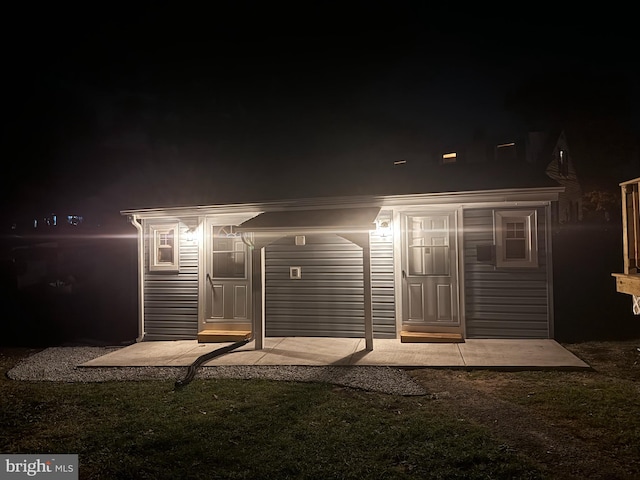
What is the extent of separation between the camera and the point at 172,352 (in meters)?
8.92

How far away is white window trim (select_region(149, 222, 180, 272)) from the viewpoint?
10.3 metres


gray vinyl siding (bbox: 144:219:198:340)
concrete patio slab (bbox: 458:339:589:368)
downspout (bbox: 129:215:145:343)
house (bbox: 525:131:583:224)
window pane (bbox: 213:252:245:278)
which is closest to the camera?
concrete patio slab (bbox: 458:339:589:368)

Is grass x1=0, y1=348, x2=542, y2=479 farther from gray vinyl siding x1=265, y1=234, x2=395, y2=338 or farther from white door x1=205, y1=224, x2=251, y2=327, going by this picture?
white door x1=205, y1=224, x2=251, y2=327

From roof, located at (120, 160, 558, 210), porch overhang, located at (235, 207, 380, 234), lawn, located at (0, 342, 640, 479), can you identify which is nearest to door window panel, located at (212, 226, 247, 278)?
roof, located at (120, 160, 558, 210)

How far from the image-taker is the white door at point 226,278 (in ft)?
32.8

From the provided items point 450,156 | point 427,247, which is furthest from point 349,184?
point 450,156

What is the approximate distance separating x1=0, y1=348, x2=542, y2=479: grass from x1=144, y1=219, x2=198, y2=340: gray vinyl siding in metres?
3.67

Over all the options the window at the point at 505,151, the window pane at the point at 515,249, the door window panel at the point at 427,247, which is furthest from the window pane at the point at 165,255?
the window at the point at 505,151

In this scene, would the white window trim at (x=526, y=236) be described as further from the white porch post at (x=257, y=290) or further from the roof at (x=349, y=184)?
the white porch post at (x=257, y=290)

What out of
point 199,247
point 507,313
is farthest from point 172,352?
point 507,313

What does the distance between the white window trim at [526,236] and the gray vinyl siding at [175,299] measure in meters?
6.20

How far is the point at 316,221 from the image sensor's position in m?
8.62

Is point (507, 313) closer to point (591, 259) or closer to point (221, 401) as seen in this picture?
point (221, 401)

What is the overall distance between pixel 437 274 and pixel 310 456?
5596 mm
